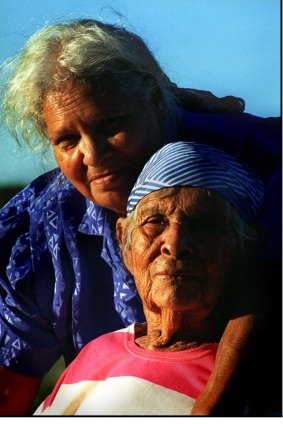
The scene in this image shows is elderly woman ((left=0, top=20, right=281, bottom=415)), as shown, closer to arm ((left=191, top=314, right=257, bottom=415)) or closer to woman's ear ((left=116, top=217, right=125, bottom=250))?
woman's ear ((left=116, top=217, right=125, bottom=250))

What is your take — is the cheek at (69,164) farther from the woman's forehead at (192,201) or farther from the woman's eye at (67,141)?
the woman's forehead at (192,201)

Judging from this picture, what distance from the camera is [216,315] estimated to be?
142 inches

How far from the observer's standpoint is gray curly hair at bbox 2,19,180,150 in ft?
12.3

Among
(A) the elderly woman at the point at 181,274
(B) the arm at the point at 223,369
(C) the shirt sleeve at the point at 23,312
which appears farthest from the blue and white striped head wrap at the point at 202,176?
(C) the shirt sleeve at the point at 23,312

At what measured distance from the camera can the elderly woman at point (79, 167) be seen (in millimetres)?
3734

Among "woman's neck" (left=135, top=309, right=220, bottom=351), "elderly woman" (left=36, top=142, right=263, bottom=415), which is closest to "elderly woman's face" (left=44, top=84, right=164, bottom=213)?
"elderly woman" (left=36, top=142, right=263, bottom=415)

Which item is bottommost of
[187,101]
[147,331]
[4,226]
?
[147,331]

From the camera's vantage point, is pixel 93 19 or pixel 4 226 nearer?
pixel 93 19

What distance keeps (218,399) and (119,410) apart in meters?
0.42

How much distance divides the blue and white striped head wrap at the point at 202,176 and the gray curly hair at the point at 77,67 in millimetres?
241
